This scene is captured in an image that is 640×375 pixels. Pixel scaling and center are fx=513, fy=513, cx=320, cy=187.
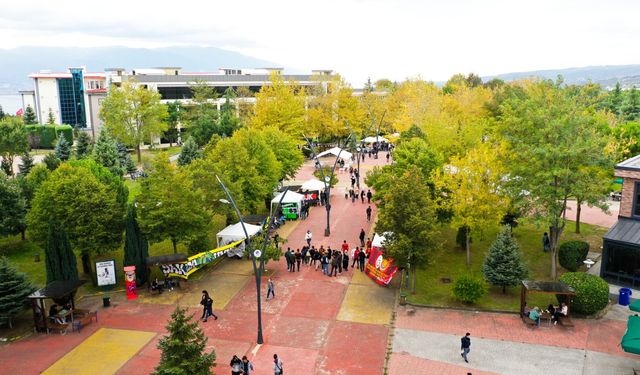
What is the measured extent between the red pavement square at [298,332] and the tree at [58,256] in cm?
1066

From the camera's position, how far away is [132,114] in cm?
6353

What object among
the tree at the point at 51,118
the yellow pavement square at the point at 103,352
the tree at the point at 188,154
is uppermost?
the tree at the point at 51,118

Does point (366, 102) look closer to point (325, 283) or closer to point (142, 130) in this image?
point (142, 130)

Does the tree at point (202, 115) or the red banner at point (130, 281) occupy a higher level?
the tree at point (202, 115)

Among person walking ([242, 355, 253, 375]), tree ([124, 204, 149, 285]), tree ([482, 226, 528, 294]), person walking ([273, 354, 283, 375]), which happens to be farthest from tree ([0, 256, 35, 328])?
tree ([482, 226, 528, 294])

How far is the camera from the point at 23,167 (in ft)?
167

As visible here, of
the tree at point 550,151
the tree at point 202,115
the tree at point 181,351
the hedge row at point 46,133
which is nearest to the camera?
the tree at point 181,351

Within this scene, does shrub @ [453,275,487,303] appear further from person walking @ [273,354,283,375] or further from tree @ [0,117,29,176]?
tree @ [0,117,29,176]

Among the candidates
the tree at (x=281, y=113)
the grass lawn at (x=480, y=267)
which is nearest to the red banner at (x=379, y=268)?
the grass lawn at (x=480, y=267)

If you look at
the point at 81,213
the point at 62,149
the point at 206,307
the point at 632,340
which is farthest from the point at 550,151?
the point at 62,149

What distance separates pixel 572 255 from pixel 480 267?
4.69m

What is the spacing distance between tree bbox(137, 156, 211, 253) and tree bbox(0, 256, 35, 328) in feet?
20.2

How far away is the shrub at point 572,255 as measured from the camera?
26964mm

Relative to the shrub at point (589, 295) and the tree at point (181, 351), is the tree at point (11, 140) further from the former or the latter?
the shrub at point (589, 295)
